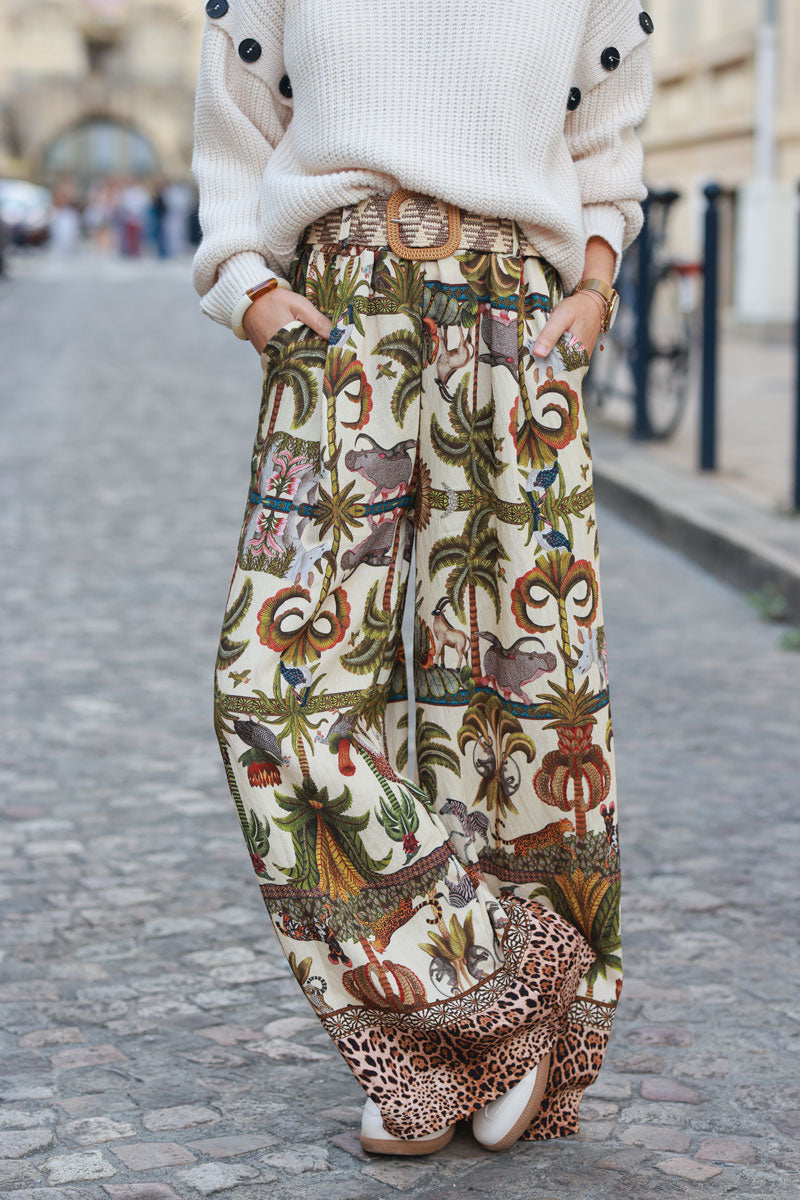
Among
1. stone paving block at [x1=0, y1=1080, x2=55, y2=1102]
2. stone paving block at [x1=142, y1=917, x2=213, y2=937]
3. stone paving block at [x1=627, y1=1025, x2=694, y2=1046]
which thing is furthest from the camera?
stone paving block at [x1=142, y1=917, x2=213, y2=937]

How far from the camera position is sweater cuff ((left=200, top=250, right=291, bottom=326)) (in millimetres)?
2277

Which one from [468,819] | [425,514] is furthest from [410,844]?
[425,514]

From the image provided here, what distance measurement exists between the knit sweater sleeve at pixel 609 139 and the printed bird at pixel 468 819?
2.61 ft

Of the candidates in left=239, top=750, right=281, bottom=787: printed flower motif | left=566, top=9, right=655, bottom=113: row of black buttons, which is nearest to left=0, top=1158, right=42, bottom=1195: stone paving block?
left=239, top=750, right=281, bottom=787: printed flower motif

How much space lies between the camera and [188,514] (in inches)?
316

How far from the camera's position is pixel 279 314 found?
2262mm

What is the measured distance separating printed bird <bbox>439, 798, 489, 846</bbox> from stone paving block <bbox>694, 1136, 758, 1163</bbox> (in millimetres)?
550

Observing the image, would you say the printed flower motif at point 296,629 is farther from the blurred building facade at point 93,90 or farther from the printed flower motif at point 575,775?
the blurred building facade at point 93,90

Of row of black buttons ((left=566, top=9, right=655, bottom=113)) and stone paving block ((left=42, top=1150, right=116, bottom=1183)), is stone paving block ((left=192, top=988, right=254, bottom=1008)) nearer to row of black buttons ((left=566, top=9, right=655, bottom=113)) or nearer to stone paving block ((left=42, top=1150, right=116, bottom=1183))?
stone paving block ((left=42, top=1150, right=116, bottom=1183))

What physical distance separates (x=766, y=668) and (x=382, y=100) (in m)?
3.62

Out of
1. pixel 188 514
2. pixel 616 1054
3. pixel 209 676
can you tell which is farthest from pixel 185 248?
pixel 616 1054

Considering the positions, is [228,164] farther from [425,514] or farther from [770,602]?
[770,602]

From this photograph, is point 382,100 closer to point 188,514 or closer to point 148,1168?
point 148,1168

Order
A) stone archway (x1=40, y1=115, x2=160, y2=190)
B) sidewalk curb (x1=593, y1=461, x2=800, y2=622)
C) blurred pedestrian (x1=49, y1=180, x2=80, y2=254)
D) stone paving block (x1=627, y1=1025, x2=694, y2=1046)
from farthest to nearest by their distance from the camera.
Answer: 1. stone archway (x1=40, y1=115, x2=160, y2=190)
2. blurred pedestrian (x1=49, y1=180, x2=80, y2=254)
3. sidewalk curb (x1=593, y1=461, x2=800, y2=622)
4. stone paving block (x1=627, y1=1025, x2=694, y2=1046)
